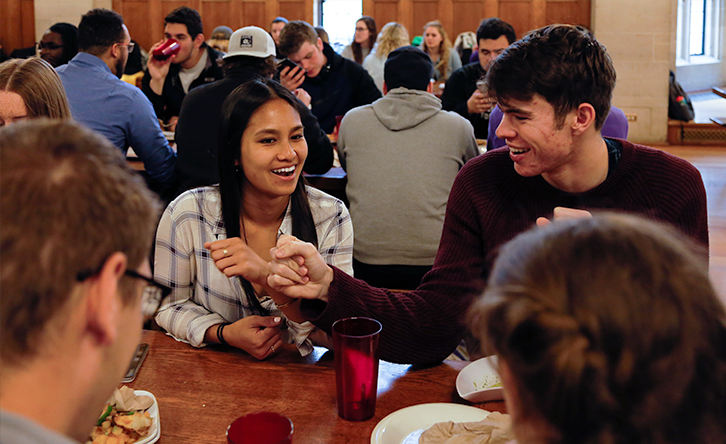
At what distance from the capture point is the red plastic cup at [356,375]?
3.86 ft

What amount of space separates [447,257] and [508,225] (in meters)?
0.18

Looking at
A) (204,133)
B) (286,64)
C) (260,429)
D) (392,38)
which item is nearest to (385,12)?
(392,38)

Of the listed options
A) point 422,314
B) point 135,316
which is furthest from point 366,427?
point 135,316

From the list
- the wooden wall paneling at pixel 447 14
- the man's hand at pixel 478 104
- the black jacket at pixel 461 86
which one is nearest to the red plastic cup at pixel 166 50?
the black jacket at pixel 461 86

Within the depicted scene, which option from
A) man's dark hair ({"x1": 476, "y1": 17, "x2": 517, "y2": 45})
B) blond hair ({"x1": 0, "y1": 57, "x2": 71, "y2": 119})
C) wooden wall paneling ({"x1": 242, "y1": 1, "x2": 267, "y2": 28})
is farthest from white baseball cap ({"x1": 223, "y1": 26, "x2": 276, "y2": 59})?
wooden wall paneling ({"x1": 242, "y1": 1, "x2": 267, "y2": 28})

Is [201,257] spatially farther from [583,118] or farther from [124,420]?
[583,118]

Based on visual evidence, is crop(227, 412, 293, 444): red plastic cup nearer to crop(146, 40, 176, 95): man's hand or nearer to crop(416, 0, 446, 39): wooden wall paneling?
crop(146, 40, 176, 95): man's hand

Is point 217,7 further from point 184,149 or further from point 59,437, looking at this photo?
point 59,437

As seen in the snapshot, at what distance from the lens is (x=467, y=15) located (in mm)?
9828

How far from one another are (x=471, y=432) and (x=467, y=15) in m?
→ 9.53

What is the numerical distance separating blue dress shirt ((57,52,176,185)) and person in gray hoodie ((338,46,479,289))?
4.01 feet

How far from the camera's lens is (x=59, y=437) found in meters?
0.56

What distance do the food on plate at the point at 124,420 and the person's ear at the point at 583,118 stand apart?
1.16 m

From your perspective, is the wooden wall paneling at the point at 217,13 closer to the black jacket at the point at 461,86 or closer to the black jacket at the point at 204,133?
the black jacket at the point at 461,86
